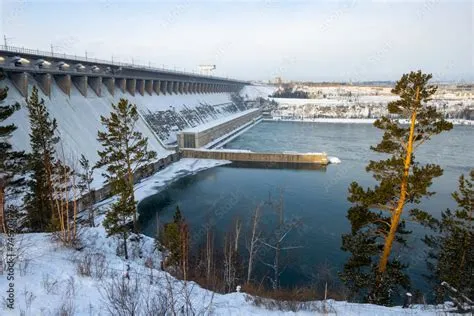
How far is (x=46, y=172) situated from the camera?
14.6m

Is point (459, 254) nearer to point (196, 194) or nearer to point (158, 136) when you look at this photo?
point (196, 194)

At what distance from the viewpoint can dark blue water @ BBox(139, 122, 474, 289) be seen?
53.0 ft

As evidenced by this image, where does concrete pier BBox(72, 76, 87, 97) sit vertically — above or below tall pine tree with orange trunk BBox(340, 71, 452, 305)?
above

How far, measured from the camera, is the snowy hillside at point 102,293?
17.9ft

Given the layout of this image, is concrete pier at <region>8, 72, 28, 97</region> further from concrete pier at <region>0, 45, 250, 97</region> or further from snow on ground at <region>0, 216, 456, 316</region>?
snow on ground at <region>0, 216, 456, 316</region>

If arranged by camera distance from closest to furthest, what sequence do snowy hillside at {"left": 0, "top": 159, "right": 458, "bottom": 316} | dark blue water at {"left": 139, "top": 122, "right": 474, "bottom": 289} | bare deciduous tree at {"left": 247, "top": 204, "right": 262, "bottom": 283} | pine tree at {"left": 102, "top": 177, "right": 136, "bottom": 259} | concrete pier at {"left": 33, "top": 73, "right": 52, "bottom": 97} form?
snowy hillside at {"left": 0, "top": 159, "right": 458, "bottom": 316}, bare deciduous tree at {"left": 247, "top": 204, "right": 262, "bottom": 283}, pine tree at {"left": 102, "top": 177, "right": 136, "bottom": 259}, dark blue water at {"left": 139, "top": 122, "right": 474, "bottom": 289}, concrete pier at {"left": 33, "top": 73, "right": 52, "bottom": 97}

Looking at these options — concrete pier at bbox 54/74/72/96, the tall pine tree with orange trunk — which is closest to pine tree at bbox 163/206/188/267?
the tall pine tree with orange trunk

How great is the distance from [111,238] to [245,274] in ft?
19.9

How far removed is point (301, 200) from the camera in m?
24.3

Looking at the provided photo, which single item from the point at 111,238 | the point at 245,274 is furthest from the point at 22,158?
the point at 245,274

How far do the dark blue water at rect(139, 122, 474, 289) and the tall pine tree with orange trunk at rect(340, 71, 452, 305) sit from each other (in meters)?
4.70

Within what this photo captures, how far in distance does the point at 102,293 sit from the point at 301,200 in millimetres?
19349

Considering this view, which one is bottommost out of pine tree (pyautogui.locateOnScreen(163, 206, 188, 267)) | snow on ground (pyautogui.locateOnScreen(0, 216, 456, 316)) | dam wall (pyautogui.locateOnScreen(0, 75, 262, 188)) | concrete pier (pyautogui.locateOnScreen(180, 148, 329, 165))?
concrete pier (pyautogui.locateOnScreen(180, 148, 329, 165))

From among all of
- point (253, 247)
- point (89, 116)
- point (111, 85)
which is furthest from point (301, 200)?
point (111, 85)
